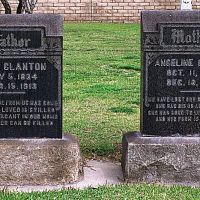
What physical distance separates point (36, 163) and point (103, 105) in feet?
12.2

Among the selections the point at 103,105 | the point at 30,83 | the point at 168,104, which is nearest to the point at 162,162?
the point at 168,104

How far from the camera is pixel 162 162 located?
6.61 m

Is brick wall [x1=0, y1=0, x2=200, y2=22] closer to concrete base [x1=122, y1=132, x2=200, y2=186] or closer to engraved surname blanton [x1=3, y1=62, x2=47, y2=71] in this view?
engraved surname blanton [x1=3, y1=62, x2=47, y2=71]

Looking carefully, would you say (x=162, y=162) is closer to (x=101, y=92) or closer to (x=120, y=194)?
(x=120, y=194)

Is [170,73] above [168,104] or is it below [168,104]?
above

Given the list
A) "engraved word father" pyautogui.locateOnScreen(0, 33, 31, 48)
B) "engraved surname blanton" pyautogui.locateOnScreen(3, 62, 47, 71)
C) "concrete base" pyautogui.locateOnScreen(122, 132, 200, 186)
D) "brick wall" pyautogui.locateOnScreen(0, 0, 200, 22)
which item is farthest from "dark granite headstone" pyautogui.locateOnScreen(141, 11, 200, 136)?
"brick wall" pyautogui.locateOnScreen(0, 0, 200, 22)

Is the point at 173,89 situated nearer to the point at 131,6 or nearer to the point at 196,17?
the point at 196,17

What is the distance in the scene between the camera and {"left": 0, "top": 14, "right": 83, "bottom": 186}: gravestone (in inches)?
257

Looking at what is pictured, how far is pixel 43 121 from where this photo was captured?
6.66 meters

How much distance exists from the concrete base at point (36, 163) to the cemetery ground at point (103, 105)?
0.35m

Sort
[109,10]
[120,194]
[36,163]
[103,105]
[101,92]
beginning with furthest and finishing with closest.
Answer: [109,10] < [101,92] < [103,105] < [36,163] < [120,194]

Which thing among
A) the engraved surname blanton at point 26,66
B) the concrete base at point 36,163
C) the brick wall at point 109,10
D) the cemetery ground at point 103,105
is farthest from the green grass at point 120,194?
the brick wall at point 109,10

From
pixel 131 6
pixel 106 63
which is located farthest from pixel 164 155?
pixel 131 6

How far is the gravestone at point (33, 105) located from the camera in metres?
6.54
